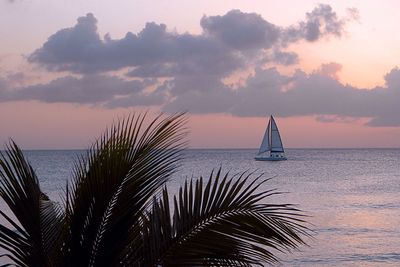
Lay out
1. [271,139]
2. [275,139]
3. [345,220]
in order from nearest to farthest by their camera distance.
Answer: [345,220], [271,139], [275,139]

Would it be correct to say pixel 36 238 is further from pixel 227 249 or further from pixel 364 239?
pixel 364 239

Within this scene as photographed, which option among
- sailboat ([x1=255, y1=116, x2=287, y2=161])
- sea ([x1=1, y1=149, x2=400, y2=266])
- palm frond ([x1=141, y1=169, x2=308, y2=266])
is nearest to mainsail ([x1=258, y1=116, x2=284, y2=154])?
sailboat ([x1=255, y1=116, x2=287, y2=161])

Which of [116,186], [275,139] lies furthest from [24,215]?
[275,139]

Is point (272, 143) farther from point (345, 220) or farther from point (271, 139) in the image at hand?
point (345, 220)

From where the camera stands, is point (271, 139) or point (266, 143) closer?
point (271, 139)

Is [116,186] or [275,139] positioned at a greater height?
[275,139]

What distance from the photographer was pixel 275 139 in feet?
294

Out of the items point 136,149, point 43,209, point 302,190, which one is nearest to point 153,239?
point 136,149

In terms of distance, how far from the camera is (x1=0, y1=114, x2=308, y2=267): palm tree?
4.30 m

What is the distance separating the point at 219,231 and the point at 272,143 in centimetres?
8616

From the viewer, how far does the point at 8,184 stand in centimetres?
443

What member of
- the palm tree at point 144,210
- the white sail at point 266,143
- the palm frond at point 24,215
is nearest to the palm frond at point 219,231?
the palm tree at point 144,210

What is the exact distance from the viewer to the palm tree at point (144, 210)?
4305 millimetres

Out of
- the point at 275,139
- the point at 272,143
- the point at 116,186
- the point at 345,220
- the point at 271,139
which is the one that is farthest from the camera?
the point at 272,143
